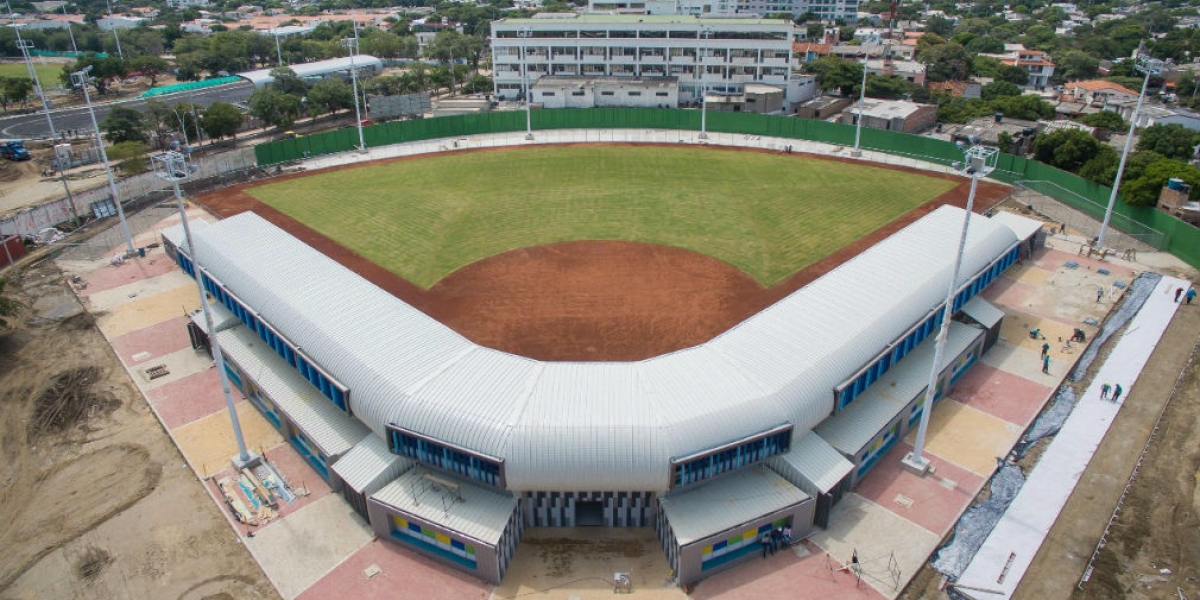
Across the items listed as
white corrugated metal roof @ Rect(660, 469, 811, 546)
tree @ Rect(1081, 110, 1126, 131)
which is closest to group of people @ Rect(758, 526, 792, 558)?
white corrugated metal roof @ Rect(660, 469, 811, 546)

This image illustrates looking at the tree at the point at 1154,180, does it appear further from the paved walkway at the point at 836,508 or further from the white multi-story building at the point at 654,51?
the white multi-story building at the point at 654,51

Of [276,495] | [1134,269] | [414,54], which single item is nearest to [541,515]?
Answer: [276,495]

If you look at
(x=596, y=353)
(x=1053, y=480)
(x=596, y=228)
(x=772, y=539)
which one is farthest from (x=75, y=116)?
(x=1053, y=480)

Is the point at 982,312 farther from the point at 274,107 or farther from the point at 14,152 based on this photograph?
the point at 14,152

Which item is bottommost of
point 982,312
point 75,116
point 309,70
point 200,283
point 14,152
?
point 982,312

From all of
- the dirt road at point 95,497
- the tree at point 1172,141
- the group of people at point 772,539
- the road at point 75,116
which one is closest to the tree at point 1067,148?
the tree at point 1172,141

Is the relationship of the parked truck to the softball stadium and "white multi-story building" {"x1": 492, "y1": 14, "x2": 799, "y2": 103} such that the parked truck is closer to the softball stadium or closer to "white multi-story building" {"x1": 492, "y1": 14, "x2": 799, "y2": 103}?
the softball stadium
